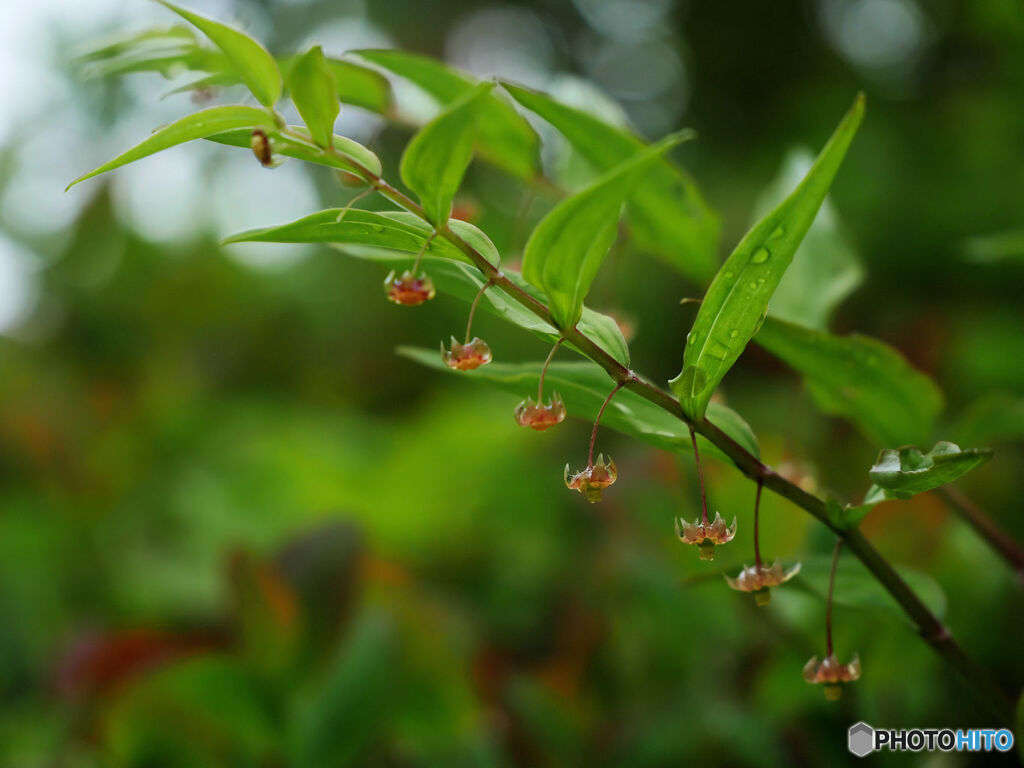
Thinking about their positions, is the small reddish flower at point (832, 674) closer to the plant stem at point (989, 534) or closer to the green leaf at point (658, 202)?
the plant stem at point (989, 534)

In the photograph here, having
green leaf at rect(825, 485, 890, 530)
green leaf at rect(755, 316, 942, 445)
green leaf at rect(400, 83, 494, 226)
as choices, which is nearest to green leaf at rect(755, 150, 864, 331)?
green leaf at rect(755, 316, 942, 445)

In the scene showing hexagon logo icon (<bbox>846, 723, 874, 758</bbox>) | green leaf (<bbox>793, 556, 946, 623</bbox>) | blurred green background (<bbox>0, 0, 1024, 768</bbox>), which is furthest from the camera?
blurred green background (<bbox>0, 0, 1024, 768</bbox>)

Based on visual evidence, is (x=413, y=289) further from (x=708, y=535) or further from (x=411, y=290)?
(x=708, y=535)

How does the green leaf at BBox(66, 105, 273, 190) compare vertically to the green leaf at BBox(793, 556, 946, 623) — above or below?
above

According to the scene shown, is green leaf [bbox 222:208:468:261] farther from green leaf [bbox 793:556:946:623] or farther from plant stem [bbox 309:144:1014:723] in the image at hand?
green leaf [bbox 793:556:946:623]

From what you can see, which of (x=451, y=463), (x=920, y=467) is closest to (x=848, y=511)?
(x=920, y=467)

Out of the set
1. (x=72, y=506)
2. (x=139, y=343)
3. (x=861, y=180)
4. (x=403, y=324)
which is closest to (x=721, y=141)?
(x=861, y=180)
